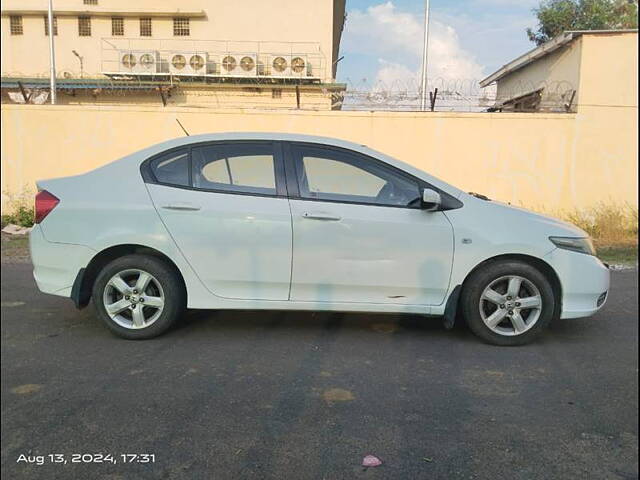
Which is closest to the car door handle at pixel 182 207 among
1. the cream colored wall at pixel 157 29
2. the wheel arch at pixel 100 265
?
the wheel arch at pixel 100 265

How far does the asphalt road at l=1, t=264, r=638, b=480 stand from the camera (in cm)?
236

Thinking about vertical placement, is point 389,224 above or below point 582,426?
above

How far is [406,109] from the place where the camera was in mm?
9547

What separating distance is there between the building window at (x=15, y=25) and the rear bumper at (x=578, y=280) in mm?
20533

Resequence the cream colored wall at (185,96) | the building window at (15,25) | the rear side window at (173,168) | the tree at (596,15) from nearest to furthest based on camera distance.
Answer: the rear side window at (173,168) < the tree at (596,15) < the cream colored wall at (185,96) < the building window at (15,25)

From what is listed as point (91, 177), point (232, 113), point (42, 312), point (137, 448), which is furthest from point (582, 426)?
point (232, 113)

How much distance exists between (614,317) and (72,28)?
16225 mm

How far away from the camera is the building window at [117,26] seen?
1415 centimetres

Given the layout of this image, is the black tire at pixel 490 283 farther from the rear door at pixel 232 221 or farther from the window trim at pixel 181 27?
the window trim at pixel 181 27

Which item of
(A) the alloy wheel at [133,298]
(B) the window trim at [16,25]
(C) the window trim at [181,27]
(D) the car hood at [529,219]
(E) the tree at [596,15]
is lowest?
(A) the alloy wheel at [133,298]

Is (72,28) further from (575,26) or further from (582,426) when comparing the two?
(582,426)

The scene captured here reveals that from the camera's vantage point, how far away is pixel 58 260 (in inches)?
153

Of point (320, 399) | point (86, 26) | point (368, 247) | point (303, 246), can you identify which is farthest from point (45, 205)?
point (86, 26)

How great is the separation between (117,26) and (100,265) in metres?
13.7
